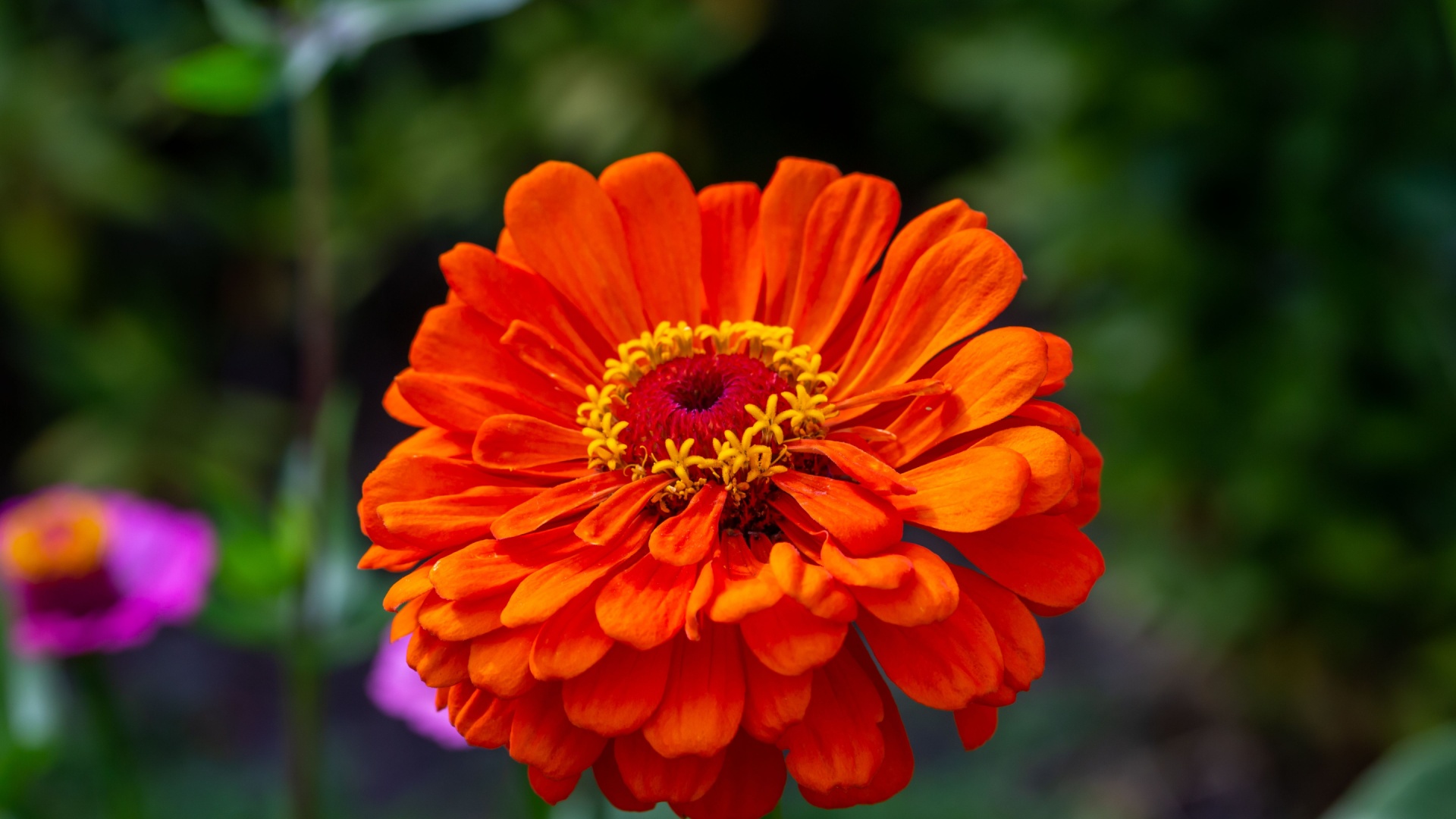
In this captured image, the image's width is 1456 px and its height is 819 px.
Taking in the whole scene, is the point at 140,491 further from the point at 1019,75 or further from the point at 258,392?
the point at 1019,75

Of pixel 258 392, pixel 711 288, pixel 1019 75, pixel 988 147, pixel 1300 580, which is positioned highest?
pixel 711 288

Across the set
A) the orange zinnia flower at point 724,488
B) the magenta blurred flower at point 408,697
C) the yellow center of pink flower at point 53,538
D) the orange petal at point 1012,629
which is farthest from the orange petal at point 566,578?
the yellow center of pink flower at point 53,538

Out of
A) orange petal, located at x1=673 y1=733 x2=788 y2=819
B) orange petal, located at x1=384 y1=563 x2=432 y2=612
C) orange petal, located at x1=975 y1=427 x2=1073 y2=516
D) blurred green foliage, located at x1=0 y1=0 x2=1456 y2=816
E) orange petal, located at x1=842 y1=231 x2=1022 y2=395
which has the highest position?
orange petal, located at x1=842 y1=231 x2=1022 y2=395

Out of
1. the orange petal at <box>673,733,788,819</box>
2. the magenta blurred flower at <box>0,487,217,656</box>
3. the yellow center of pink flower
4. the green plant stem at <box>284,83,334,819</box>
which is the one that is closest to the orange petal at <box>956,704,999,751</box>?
the orange petal at <box>673,733,788,819</box>

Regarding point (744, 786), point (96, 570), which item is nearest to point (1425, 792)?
point (744, 786)

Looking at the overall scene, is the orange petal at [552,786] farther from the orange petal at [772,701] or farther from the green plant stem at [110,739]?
the green plant stem at [110,739]

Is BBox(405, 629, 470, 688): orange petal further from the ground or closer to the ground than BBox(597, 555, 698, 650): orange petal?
closer to the ground

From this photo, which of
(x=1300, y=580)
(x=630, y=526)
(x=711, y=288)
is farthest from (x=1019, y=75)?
(x=630, y=526)

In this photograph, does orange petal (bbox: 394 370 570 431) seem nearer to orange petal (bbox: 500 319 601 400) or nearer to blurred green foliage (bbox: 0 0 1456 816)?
orange petal (bbox: 500 319 601 400)
